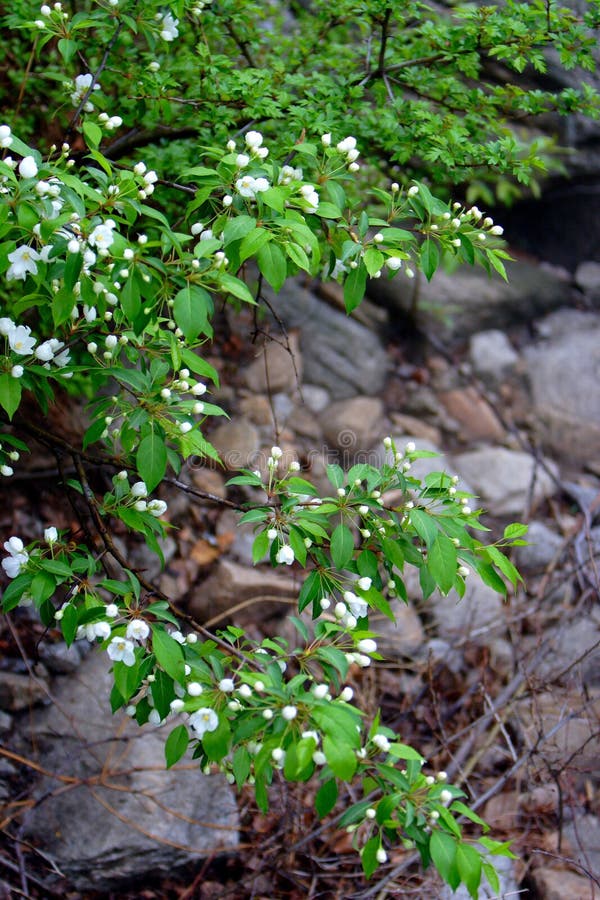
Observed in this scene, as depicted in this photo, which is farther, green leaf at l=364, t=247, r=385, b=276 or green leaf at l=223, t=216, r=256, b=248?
green leaf at l=364, t=247, r=385, b=276

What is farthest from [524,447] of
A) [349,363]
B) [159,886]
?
[159,886]

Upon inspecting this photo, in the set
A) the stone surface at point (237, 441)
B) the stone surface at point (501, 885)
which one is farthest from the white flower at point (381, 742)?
the stone surface at point (237, 441)

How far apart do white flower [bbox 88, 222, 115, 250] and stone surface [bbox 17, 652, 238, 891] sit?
1.65 m

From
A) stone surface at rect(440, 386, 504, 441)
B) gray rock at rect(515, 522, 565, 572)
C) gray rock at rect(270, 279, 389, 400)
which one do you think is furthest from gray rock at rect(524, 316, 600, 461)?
gray rock at rect(270, 279, 389, 400)

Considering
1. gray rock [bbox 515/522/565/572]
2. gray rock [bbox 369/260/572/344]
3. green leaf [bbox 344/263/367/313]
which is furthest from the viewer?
gray rock [bbox 369/260/572/344]

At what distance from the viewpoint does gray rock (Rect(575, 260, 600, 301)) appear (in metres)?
5.34

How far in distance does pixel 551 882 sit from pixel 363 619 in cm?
153

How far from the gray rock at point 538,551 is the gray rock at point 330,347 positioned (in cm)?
121

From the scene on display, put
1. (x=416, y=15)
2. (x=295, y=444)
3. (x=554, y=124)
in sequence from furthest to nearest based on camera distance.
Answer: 1. (x=554, y=124)
2. (x=295, y=444)
3. (x=416, y=15)

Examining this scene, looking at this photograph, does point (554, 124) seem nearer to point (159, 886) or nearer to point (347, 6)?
point (347, 6)

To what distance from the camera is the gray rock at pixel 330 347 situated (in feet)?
14.2

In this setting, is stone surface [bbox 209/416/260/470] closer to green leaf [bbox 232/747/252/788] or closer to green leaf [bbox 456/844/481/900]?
green leaf [bbox 232/747/252/788]

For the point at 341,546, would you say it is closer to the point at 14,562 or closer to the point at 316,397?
the point at 14,562

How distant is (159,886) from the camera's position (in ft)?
8.29
